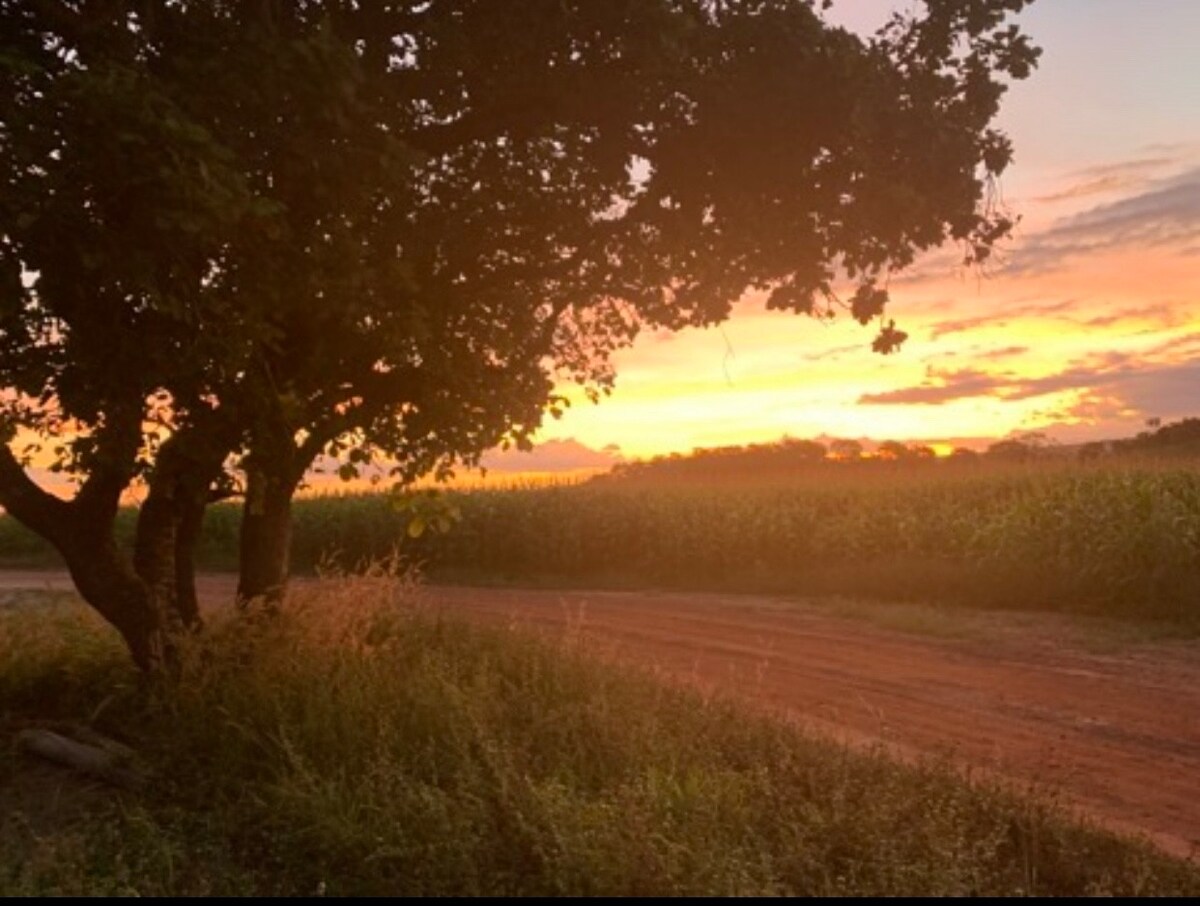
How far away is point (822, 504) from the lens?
27.8 metres

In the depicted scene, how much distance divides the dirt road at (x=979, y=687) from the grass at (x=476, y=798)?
0.87 meters

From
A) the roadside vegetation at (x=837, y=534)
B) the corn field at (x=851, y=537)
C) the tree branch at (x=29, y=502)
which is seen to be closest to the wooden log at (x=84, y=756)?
the tree branch at (x=29, y=502)

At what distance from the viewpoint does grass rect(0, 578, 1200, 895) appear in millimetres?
7461

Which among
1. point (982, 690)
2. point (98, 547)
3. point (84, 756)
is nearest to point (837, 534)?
point (982, 690)

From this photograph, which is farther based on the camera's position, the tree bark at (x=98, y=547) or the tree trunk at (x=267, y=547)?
the tree trunk at (x=267, y=547)

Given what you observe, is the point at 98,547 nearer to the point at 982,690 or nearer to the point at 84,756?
the point at 84,756

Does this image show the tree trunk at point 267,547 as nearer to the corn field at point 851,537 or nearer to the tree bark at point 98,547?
the tree bark at point 98,547

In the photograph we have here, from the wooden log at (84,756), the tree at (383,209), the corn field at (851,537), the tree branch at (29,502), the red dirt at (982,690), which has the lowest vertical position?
the red dirt at (982,690)

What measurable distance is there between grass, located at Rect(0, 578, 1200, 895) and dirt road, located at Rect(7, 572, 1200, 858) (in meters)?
0.87

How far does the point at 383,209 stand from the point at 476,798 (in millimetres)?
5661

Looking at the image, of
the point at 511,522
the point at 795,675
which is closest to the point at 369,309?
the point at 795,675

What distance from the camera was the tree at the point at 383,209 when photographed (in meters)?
9.05

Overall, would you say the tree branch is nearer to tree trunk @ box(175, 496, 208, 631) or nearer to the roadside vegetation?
tree trunk @ box(175, 496, 208, 631)

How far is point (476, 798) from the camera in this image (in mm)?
8023
